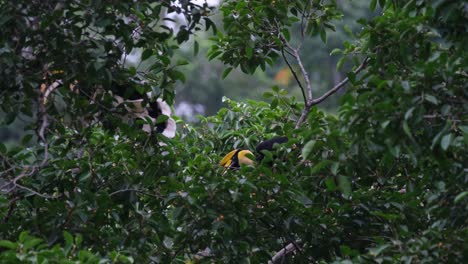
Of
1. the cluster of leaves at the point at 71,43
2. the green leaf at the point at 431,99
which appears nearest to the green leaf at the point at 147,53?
the cluster of leaves at the point at 71,43

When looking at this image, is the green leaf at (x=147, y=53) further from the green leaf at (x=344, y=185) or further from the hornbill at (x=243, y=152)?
the hornbill at (x=243, y=152)

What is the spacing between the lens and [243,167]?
3898 millimetres

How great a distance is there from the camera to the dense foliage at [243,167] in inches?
131

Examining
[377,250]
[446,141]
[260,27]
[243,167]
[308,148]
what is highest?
[260,27]

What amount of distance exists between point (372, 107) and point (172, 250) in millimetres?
1274

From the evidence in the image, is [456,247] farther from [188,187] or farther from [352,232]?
[188,187]

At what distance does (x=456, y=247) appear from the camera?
3334mm

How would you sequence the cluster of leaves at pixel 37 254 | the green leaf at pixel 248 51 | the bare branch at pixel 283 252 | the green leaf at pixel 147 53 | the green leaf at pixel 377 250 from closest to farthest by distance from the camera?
1. the cluster of leaves at pixel 37 254
2. the green leaf at pixel 377 250
3. the green leaf at pixel 147 53
4. the bare branch at pixel 283 252
5. the green leaf at pixel 248 51

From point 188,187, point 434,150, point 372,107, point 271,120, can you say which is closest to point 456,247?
point 434,150

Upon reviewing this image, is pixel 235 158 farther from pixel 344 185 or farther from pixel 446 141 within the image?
pixel 446 141

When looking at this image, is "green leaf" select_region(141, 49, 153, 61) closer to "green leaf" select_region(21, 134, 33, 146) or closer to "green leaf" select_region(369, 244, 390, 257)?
"green leaf" select_region(21, 134, 33, 146)

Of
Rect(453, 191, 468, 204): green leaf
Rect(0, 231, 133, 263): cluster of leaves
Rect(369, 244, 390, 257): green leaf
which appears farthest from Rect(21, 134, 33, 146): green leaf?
Rect(453, 191, 468, 204): green leaf

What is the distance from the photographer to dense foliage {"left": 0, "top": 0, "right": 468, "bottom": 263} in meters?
3.33

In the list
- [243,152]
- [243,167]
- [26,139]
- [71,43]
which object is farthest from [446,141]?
[243,152]
